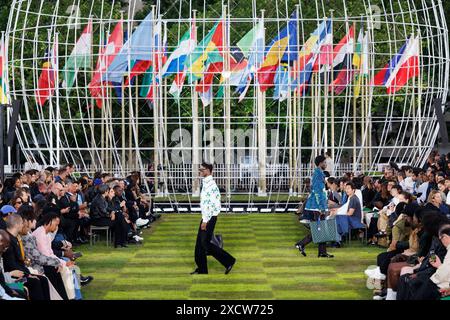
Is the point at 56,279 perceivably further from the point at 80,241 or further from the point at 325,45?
the point at 325,45

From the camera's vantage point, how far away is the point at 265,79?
31.1 meters

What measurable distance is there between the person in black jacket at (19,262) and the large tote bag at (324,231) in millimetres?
7497

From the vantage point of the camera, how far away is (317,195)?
21.8 meters

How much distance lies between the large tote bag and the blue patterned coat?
0.90 meters

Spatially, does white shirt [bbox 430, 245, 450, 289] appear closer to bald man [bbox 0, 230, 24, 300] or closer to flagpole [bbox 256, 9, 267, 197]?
bald man [bbox 0, 230, 24, 300]

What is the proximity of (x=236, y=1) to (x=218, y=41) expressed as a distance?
57.4 feet

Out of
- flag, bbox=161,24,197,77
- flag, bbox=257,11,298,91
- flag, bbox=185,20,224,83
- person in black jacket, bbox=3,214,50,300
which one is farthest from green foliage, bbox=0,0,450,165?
person in black jacket, bbox=3,214,50,300

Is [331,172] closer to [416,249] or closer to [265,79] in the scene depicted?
[265,79]

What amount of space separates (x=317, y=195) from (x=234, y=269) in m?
3.59

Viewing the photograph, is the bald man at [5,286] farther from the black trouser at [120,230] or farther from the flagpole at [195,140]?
the flagpole at [195,140]

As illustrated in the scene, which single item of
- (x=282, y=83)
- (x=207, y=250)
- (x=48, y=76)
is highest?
(x=48, y=76)

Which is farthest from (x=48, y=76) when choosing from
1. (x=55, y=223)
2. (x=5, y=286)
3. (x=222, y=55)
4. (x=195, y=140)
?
(x=5, y=286)

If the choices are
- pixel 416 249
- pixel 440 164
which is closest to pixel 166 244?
pixel 416 249

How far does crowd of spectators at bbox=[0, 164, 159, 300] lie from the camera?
44.9 ft
